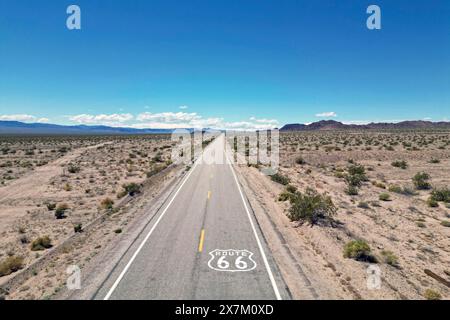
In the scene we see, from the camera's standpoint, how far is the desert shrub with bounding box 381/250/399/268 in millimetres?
12680

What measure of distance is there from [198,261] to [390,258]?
7.63 m

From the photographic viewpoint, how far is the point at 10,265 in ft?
42.4

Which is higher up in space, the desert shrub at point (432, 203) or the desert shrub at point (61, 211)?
the desert shrub at point (432, 203)

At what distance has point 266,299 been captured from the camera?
9500 millimetres

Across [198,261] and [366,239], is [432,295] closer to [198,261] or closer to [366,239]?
[366,239]

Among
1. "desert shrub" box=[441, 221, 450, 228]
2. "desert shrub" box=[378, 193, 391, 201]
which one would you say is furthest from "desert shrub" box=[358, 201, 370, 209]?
"desert shrub" box=[441, 221, 450, 228]

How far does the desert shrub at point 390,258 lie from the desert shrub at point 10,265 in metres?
14.9

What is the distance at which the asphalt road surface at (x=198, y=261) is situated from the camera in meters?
9.92

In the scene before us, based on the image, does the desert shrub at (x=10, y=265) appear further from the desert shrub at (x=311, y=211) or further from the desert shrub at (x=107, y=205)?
the desert shrub at (x=311, y=211)

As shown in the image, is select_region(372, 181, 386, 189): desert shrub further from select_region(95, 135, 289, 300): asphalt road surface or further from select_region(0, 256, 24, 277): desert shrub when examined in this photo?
select_region(0, 256, 24, 277): desert shrub

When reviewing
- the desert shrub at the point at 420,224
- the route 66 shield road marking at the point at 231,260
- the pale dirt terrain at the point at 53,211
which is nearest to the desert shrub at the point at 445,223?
the desert shrub at the point at 420,224

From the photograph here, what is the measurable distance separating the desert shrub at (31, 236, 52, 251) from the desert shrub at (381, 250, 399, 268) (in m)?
15.1

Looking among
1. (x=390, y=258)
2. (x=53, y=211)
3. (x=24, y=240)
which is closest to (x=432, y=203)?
(x=390, y=258)
